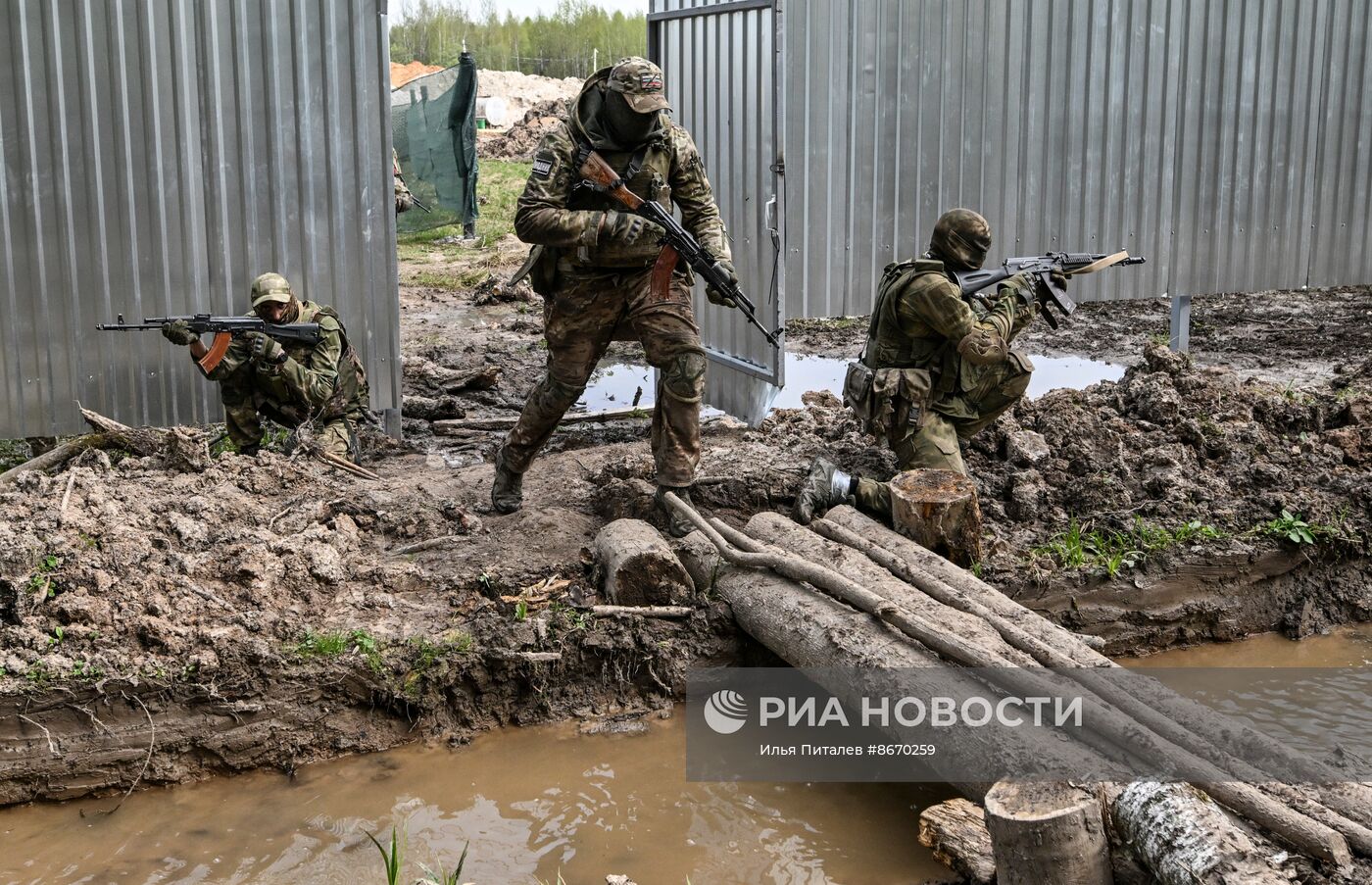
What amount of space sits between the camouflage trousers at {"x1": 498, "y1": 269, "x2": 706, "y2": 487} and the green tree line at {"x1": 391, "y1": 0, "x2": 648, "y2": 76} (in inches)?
1191

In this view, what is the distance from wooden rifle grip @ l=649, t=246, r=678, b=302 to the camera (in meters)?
5.62

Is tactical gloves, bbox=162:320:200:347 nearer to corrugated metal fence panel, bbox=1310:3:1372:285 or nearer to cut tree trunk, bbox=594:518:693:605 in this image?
cut tree trunk, bbox=594:518:693:605

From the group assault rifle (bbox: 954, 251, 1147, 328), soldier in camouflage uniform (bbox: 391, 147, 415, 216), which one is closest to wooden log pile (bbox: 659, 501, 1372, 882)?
assault rifle (bbox: 954, 251, 1147, 328)

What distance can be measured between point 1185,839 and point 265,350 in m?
4.91

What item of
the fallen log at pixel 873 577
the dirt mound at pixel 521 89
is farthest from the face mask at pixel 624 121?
the dirt mound at pixel 521 89

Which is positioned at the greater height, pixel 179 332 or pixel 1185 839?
pixel 179 332

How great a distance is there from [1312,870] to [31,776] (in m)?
3.83

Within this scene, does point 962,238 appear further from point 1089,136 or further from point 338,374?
point 338,374

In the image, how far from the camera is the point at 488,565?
5.36 m

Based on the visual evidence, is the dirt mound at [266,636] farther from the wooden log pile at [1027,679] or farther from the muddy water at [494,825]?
the wooden log pile at [1027,679]

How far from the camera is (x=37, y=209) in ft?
21.5

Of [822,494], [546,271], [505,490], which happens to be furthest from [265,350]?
[822,494]

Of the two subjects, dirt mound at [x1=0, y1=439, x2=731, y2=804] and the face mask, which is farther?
the face mask

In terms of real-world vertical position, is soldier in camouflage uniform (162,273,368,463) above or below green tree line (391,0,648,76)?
below
